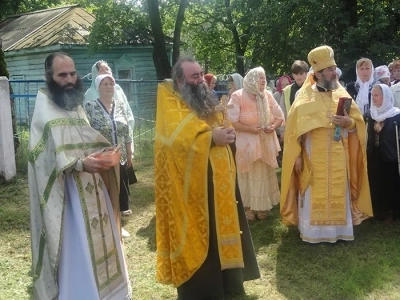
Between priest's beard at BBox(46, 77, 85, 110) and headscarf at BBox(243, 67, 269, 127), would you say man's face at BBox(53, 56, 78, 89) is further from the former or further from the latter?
headscarf at BBox(243, 67, 269, 127)

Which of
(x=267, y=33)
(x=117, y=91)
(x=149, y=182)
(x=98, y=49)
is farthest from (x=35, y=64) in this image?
(x=117, y=91)

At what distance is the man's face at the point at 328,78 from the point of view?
4.87m

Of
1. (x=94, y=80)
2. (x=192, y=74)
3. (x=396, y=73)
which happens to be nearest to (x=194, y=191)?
(x=192, y=74)

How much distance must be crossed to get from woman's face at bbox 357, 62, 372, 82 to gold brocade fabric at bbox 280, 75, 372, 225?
1116mm

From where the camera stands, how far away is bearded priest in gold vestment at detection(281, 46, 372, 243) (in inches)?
192

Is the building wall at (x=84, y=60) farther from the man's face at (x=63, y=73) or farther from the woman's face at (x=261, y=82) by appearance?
the man's face at (x=63, y=73)

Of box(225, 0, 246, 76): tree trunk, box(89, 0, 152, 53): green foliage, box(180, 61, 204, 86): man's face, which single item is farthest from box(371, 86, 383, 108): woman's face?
box(225, 0, 246, 76): tree trunk

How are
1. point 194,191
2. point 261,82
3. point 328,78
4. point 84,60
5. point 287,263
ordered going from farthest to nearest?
point 84,60, point 261,82, point 328,78, point 287,263, point 194,191

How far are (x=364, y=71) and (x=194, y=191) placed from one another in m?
3.22

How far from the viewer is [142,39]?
19016 millimetres

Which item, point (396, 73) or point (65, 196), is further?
point (396, 73)

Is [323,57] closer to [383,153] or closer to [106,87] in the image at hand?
[383,153]

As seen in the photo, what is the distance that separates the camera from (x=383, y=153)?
5418 mm

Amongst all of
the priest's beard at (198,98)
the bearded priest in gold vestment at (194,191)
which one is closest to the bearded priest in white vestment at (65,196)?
the bearded priest in gold vestment at (194,191)
